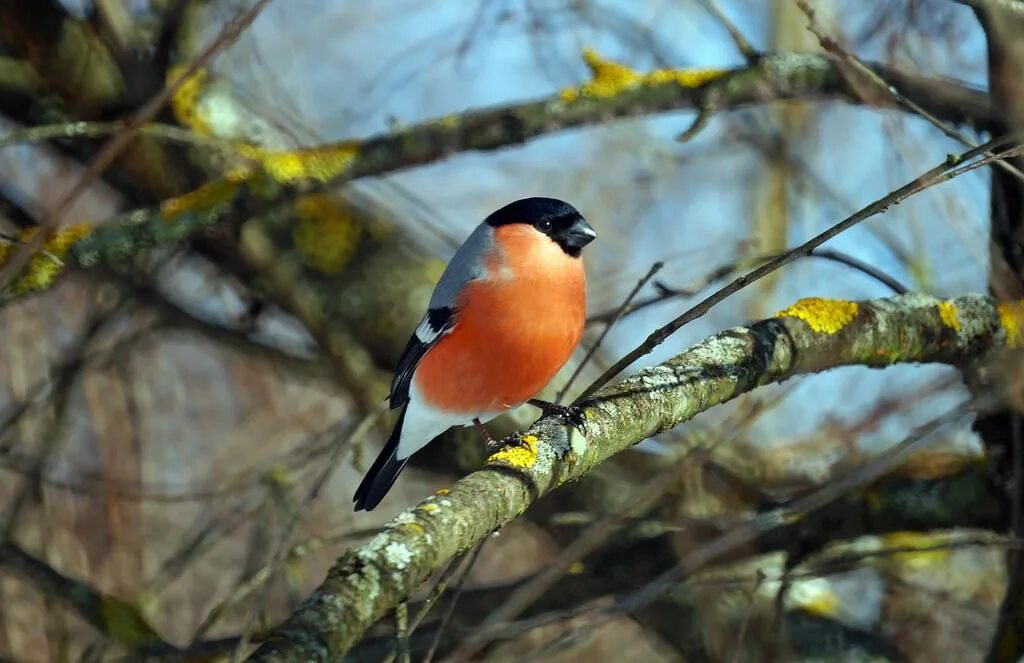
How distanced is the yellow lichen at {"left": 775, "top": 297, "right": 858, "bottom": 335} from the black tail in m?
1.35

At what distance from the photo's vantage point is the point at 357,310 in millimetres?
4129

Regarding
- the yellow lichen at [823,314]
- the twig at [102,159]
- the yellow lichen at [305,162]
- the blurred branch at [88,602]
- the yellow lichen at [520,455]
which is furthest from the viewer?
the yellow lichen at [305,162]

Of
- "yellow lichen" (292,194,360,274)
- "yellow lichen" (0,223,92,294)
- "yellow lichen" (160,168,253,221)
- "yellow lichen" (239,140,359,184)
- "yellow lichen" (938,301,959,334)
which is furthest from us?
"yellow lichen" (292,194,360,274)

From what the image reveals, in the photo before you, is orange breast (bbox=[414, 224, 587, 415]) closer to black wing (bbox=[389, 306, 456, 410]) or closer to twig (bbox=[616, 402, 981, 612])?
black wing (bbox=[389, 306, 456, 410])

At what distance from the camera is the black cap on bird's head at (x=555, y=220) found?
327 centimetres

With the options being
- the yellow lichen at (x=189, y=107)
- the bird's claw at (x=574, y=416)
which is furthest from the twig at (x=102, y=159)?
the yellow lichen at (x=189, y=107)

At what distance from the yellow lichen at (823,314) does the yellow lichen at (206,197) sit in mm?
1917

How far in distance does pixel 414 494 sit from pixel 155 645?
2.92 m

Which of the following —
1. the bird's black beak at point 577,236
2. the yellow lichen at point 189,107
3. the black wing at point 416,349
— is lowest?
the black wing at point 416,349

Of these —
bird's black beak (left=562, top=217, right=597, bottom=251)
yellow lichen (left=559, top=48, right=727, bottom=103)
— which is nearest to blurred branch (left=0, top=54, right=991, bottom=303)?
yellow lichen (left=559, top=48, right=727, bottom=103)

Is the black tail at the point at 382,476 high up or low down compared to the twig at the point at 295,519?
up

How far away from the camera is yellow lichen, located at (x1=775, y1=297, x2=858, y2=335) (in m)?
2.64

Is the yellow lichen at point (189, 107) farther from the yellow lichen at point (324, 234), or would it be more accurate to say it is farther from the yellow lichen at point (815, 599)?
the yellow lichen at point (815, 599)

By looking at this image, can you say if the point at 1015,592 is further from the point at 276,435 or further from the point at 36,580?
the point at 276,435
